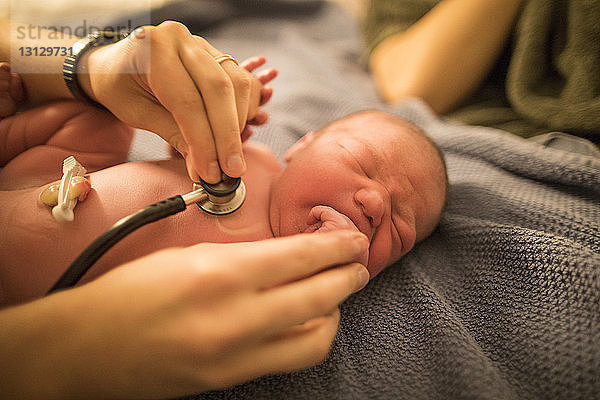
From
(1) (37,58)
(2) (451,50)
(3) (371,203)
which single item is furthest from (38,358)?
(2) (451,50)

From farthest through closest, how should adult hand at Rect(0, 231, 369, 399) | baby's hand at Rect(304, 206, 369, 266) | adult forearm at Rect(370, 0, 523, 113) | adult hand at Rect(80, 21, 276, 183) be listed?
1. adult forearm at Rect(370, 0, 523, 113)
2. baby's hand at Rect(304, 206, 369, 266)
3. adult hand at Rect(80, 21, 276, 183)
4. adult hand at Rect(0, 231, 369, 399)

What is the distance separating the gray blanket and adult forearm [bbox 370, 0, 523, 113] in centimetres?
23

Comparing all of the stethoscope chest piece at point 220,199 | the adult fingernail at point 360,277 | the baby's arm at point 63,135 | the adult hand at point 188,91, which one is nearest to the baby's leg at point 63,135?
the baby's arm at point 63,135

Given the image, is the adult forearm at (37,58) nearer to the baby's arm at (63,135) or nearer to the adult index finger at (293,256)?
the baby's arm at (63,135)

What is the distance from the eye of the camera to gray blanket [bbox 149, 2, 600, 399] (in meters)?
0.68

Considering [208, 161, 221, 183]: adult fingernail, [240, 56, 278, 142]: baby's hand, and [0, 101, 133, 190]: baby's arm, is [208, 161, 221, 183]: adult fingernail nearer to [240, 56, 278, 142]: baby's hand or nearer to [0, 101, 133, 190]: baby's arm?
[240, 56, 278, 142]: baby's hand

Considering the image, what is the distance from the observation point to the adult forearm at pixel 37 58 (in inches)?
35.1

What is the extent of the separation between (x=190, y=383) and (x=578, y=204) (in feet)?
2.77

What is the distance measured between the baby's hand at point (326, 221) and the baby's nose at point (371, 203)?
0.04 metres

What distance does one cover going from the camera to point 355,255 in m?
0.63

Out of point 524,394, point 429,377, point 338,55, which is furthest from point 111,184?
point 338,55

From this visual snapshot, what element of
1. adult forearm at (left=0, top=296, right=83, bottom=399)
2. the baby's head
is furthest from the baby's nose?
adult forearm at (left=0, top=296, right=83, bottom=399)

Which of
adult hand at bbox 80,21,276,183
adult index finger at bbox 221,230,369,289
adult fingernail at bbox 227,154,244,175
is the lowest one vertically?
adult index finger at bbox 221,230,369,289

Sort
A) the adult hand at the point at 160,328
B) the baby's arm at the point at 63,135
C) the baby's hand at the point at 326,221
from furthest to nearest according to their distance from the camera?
the baby's arm at the point at 63,135, the baby's hand at the point at 326,221, the adult hand at the point at 160,328
